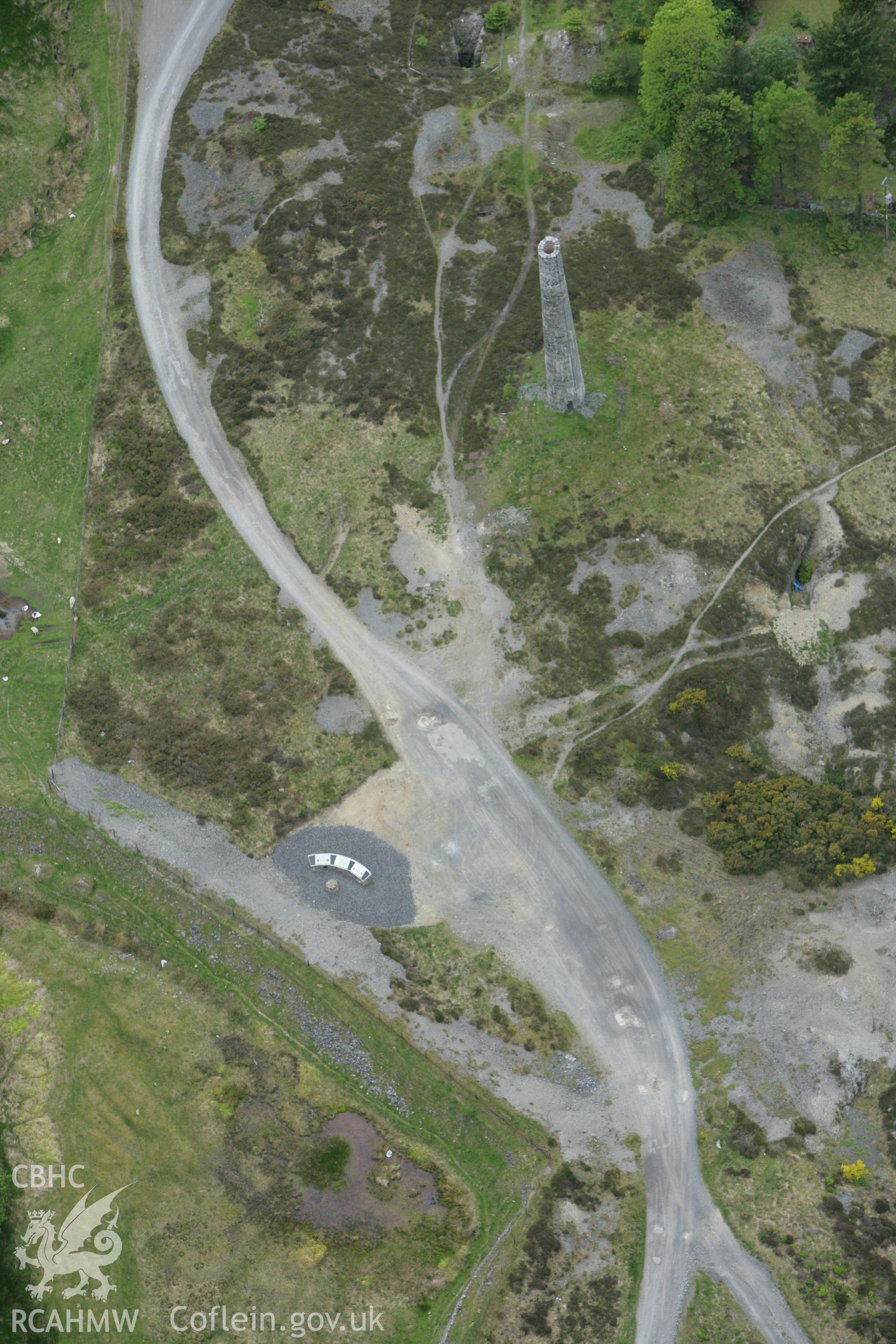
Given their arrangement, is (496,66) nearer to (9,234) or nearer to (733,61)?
(733,61)

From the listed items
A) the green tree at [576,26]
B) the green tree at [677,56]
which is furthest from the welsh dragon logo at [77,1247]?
the green tree at [576,26]

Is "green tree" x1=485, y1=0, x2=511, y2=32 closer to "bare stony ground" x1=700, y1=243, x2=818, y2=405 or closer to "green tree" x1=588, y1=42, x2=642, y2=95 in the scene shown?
"green tree" x1=588, y1=42, x2=642, y2=95

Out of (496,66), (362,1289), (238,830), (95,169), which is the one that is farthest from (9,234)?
(362,1289)

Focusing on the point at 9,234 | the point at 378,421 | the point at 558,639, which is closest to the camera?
the point at 558,639

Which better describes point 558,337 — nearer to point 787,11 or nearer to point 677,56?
point 677,56

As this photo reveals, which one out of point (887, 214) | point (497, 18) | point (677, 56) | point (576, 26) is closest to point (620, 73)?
point (677, 56)

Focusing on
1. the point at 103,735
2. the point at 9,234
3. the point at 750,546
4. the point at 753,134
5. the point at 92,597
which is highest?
the point at 9,234

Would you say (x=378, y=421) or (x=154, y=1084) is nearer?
(x=154, y=1084)
